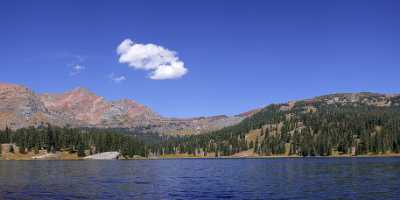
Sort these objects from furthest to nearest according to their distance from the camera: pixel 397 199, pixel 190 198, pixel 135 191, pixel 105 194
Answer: pixel 135 191 < pixel 105 194 < pixel 190 198 < pixel 397 199

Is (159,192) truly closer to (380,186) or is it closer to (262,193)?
(262,193)

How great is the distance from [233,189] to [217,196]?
9864 millimetres

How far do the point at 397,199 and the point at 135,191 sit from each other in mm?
38624

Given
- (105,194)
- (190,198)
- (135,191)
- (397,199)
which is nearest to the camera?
(397,199)

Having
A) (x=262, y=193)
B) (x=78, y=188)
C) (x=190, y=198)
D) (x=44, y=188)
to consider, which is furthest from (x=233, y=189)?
(x=44, y=188)

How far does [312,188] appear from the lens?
75.1 meters

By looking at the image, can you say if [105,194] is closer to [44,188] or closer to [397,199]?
[44,188]

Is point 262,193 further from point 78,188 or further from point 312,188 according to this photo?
point 78,188

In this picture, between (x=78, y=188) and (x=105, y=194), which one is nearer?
(x=105, y=194)

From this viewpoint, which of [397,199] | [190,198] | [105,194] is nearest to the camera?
[397,199]

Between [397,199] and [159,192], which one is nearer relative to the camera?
[397,199]

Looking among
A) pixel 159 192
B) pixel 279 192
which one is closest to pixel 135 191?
pixel 159 192

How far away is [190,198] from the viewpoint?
6538 cm

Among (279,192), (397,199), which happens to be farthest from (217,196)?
(397,199)
